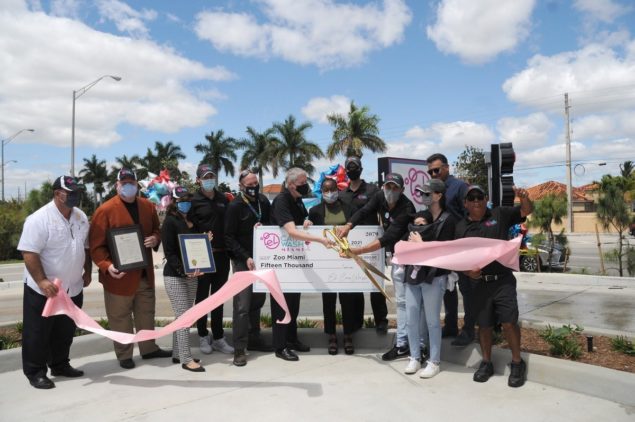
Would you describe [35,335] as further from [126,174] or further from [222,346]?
[222,346]

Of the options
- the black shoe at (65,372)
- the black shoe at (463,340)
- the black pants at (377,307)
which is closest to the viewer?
the black shoe at (65,372)

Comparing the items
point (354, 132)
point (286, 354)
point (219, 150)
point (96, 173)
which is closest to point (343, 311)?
point (286, 354)

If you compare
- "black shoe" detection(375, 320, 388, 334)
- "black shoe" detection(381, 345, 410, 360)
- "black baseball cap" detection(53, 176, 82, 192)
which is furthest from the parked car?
"black baseball cap" detection(53, 176, 82, 192)

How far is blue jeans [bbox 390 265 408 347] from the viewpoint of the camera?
17.7 ft

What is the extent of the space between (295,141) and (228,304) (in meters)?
42.3

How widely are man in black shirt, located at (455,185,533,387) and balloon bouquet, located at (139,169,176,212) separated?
3.46 m

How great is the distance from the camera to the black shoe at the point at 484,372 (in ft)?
15.8

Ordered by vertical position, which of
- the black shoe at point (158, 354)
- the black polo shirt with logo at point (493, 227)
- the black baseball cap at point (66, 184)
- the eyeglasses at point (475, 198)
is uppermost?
the black baseball cap at point (66, 184)

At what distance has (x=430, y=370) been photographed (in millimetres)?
4996

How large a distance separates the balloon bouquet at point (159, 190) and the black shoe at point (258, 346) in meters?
1.97

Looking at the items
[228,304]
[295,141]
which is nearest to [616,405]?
[228,304]

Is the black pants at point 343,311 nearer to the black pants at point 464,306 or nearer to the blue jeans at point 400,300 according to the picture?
the blue jeans at point 400,300

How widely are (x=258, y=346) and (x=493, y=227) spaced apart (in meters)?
3.17

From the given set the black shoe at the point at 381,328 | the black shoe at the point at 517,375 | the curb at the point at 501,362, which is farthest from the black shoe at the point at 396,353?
the black shoe at the point at 517,375
